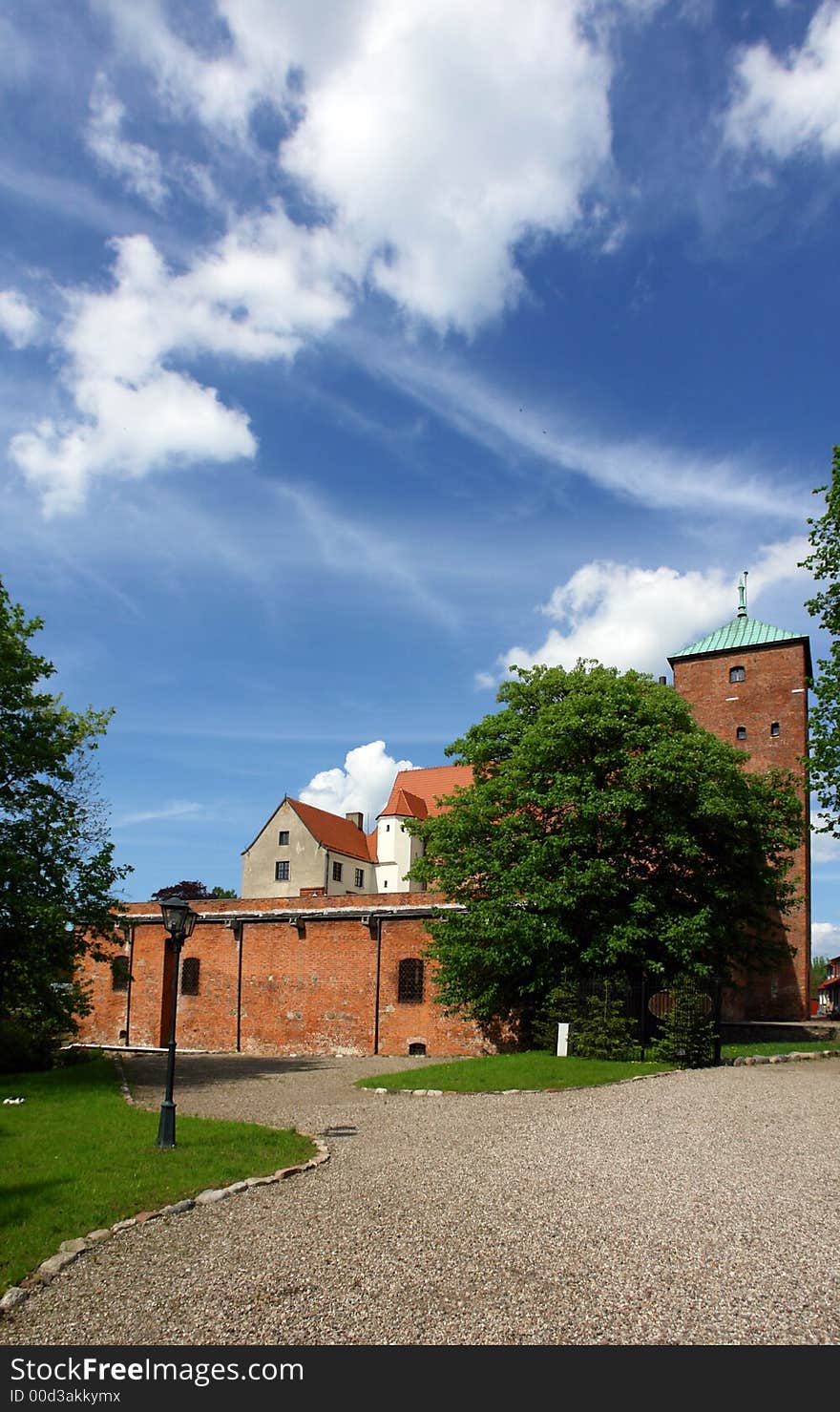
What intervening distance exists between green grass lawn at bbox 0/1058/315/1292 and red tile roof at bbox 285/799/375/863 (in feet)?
129

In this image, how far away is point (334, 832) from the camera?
2192 inches

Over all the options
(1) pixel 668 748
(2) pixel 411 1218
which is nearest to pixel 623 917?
(1) pixel 668 748

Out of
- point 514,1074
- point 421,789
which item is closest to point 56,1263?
point 514,1074

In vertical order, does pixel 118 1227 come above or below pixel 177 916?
below

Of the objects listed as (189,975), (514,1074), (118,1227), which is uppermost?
(118,1227)

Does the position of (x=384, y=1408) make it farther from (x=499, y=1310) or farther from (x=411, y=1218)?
(x=411, y=1218)

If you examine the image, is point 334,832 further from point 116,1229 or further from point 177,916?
point 116,1229

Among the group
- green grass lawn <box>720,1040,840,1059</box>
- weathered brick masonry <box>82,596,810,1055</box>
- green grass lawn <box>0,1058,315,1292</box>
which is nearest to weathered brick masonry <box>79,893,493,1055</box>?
weathered brick masonry <box>82,596,810,1055</box>

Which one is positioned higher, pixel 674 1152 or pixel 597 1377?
pixel 597 1377

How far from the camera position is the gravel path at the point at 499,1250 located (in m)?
5.27

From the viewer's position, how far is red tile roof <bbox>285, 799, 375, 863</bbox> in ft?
176

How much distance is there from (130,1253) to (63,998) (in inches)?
562

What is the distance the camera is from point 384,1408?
4.32 meters

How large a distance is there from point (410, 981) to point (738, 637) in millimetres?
22150
